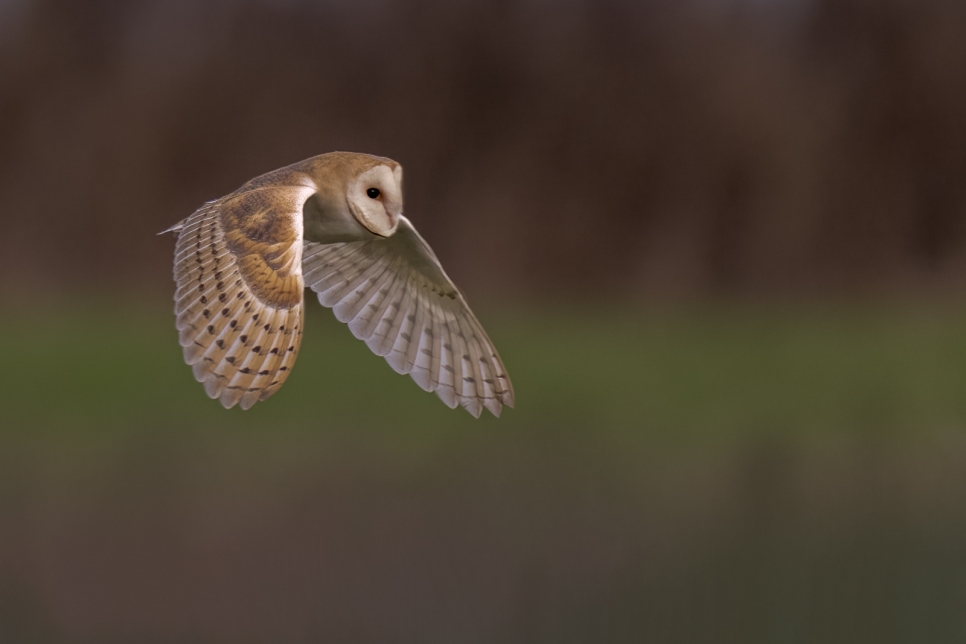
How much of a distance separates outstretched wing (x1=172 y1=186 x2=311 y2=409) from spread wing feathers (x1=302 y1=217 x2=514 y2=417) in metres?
0.70

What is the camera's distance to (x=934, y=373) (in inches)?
518

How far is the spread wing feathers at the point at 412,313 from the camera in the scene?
310cm

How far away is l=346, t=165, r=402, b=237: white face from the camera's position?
2.67 meters

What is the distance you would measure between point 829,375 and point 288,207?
41.5 feet

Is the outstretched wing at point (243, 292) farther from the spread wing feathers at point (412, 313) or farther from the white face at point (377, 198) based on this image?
the spread wing feathers at point (412, 313)

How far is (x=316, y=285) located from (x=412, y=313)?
1.05 ft

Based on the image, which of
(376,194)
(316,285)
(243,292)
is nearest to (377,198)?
(376,194)

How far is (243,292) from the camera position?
2.23m

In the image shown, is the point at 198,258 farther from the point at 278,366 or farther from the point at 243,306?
the point at 278,366

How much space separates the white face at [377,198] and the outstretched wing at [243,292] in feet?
0.50

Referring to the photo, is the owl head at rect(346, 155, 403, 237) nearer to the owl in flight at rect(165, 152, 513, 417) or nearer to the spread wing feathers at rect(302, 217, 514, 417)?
the owl in flight at rect(165, 152, 513, 417)

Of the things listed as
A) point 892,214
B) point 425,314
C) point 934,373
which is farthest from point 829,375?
point 425,314

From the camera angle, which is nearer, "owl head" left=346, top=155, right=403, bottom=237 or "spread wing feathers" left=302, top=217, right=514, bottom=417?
"owl head" left=346, top=155, right=403, bottom=237

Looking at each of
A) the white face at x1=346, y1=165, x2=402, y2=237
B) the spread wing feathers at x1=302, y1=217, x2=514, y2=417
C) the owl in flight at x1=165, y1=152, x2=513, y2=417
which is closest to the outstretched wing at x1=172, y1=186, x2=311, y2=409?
the owl in flight at x1=165, y1=152, x2=513, y2=417
